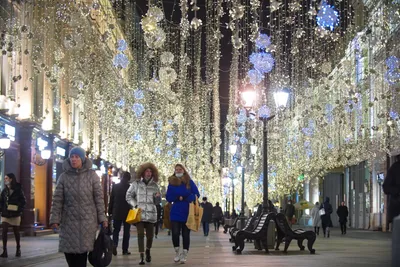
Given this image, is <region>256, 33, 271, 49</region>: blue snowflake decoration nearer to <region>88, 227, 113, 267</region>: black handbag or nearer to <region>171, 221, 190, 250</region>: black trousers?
<region>171, 221, 190, 250</region>: black trousers

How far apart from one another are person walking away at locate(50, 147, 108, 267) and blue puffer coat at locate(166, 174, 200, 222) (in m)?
5.86

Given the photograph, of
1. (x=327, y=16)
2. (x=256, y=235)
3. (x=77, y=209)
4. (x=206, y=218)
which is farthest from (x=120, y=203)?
(x=206, y=218)

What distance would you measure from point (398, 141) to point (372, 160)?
9.81 m

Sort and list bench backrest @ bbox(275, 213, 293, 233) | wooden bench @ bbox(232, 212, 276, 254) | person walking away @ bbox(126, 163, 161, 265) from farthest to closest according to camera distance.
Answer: bench backrest @ bbox(275, 213, 293, 233) → wooden bench @ bbox(232, 212, 276, 254) → person walking away @ bbox(126, 163, 161, 265)

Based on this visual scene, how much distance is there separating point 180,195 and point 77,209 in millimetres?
6132

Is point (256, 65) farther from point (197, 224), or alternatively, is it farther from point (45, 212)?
point (45, 212)

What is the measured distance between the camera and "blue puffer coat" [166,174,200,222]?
1686 centimetres

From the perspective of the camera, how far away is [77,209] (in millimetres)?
10836

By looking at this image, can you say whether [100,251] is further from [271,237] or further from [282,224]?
[271,237]

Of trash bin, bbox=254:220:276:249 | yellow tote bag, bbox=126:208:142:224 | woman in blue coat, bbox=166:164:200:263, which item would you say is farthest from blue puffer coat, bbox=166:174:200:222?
trash bin, bbox=254:220:276:249

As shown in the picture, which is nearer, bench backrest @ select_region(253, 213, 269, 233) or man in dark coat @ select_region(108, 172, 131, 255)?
man in dark coat @ select_region(108, 172, 131, 255)

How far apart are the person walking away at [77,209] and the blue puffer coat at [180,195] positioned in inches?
231

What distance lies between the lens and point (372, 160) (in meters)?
50.2

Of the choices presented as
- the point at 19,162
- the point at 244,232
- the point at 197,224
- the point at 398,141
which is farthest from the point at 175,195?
the point at 398,141
